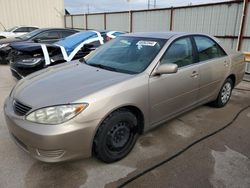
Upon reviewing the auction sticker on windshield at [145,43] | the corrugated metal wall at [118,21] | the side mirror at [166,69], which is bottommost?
the side mirror at [166,69]

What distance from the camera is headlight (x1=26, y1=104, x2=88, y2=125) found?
2117 millimetres

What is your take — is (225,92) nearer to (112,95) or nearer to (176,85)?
(176,85)

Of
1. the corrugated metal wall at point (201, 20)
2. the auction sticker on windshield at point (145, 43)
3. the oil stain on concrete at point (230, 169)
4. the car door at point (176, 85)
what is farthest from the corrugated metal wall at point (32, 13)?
the oil stain on concrete at point (230, 169)

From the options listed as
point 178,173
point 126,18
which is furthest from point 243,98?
point 126,18

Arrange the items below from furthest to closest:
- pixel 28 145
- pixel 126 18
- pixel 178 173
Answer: pixel 126 18
pixel 178 173
pixel 28 145

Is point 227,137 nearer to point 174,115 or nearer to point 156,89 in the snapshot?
point 174,115

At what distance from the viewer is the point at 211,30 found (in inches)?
304

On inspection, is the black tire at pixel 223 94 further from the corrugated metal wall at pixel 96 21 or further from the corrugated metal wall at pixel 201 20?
the corrugated metal wall at pixel 96 21

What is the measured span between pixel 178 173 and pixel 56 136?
1349 mm

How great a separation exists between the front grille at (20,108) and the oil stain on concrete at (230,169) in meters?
2.01

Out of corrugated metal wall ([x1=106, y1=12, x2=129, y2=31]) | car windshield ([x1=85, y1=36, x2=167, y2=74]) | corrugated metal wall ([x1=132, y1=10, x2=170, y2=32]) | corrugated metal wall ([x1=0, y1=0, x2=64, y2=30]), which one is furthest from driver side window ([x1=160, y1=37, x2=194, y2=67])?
corrugated metal wall ([x1=0, y1=0, x2=64, y2=30])

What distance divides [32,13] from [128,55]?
1650 centimetres

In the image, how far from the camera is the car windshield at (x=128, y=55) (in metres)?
2.88

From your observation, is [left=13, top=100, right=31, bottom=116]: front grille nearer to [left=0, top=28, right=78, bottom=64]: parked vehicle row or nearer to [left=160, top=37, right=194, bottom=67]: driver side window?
[left=160, top=37, right=194, bottom=67]: driver side window
